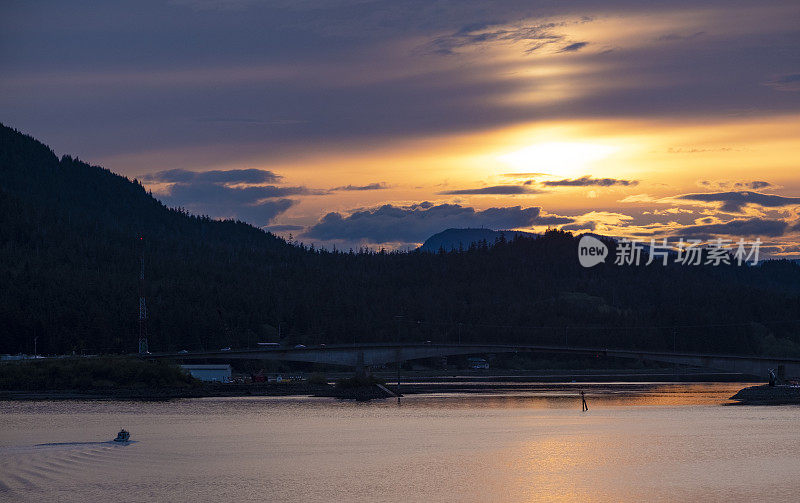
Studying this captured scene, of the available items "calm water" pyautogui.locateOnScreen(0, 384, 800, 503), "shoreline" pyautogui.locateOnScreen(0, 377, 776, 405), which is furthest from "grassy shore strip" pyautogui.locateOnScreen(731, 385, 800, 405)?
"calm water" pyautogui.locateOnScreen(0, 384, 800, 503)

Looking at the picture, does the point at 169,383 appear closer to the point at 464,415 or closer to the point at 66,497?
the point at 464,415

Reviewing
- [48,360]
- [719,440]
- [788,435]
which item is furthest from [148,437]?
[48,360]

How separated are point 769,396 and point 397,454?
4217 inches

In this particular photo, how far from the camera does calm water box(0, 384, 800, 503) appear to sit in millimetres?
75062

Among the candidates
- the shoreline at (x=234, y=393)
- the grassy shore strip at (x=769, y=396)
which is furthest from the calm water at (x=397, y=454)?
the grassy shore strip at (x=769, y=396)

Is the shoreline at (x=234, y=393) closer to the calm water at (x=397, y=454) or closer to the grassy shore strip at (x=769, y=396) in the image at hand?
the grassy shore strip at (x=769, y=396)

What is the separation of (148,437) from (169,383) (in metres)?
83.1

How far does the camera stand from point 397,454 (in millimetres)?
95750

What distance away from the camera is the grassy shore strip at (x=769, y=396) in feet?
575

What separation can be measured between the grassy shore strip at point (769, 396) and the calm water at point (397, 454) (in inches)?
1033

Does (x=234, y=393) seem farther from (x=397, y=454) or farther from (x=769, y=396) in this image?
(x=397, y=454)

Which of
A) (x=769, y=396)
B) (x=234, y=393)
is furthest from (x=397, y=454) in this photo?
(x=769, y=396)

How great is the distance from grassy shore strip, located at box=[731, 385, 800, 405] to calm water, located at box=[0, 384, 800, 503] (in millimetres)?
26229

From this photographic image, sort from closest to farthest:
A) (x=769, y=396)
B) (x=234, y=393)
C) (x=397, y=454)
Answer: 1. (x=397, y=454)
2. (x=769, y=396)
3. (x=234, y=393)
